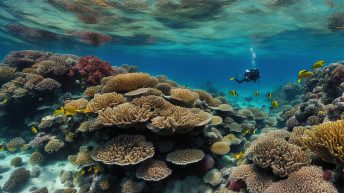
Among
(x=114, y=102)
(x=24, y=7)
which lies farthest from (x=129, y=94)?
(x=24, y=7)

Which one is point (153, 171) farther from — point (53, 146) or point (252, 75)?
point (252, 75)

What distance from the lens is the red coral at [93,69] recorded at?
11805mm

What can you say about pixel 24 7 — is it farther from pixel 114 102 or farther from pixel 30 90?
pixel 114 102

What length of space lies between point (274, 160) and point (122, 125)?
11.0ft

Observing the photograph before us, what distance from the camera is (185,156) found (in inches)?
250

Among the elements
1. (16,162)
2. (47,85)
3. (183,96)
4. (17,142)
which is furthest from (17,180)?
(183,96)

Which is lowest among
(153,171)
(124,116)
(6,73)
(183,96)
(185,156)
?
(6,73)

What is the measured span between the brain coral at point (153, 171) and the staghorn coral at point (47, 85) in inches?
263

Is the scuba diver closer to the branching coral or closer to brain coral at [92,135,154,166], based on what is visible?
the branching coral

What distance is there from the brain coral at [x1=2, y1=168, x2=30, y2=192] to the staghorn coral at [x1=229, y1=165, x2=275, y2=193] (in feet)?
23.9

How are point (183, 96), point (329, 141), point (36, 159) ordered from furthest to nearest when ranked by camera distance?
point (36, 159) < point (183, 96) < point (329, 141)

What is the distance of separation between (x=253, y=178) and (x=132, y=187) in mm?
2686

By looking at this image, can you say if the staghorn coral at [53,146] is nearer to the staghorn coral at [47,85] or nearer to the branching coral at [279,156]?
the staghorn coral at [47,85]

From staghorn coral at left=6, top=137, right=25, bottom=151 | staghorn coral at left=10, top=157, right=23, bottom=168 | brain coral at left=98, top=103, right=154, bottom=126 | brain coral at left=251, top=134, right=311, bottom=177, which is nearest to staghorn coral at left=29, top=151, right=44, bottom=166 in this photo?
staghorn coral at left=10, top=157, right=23, bottom=168
